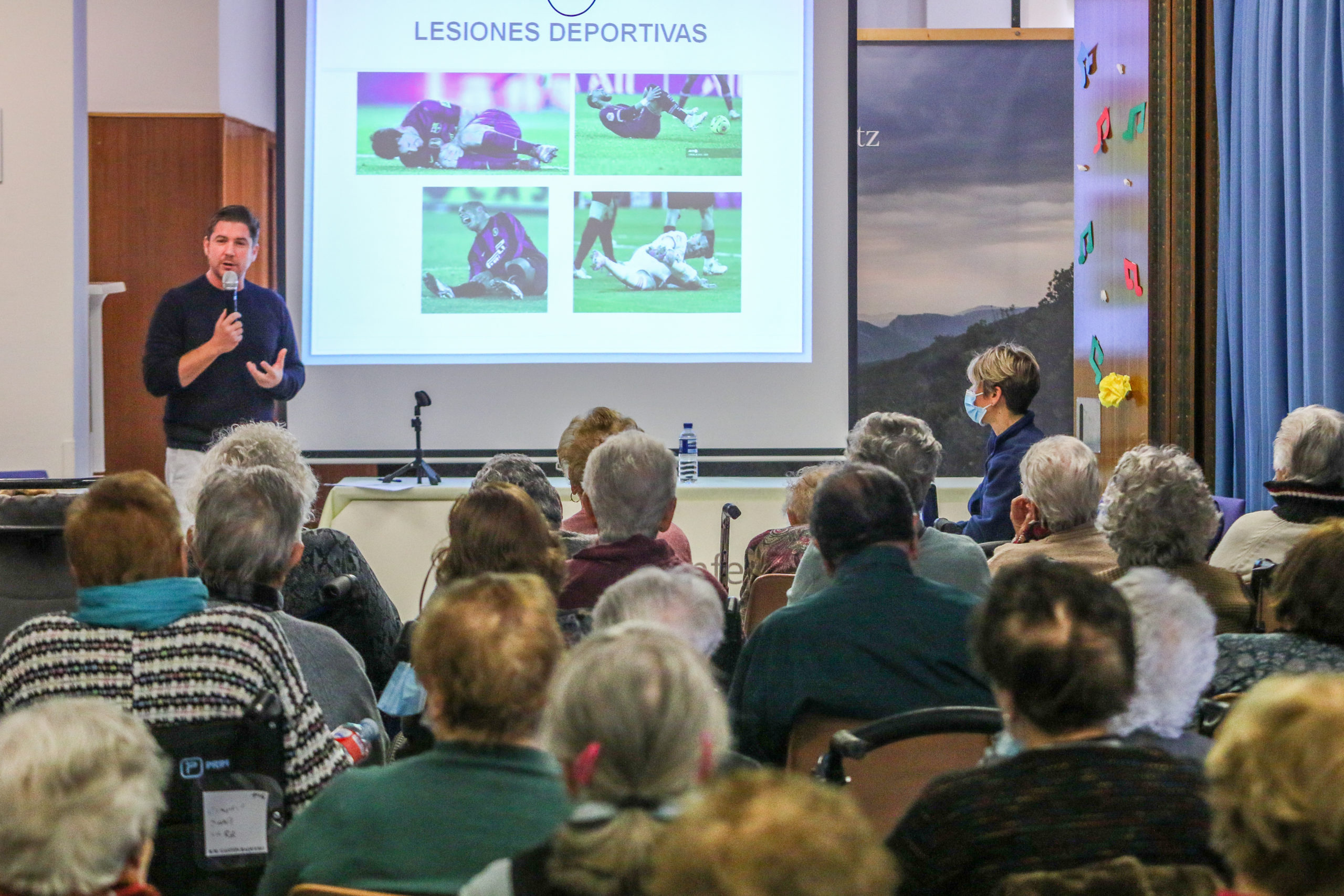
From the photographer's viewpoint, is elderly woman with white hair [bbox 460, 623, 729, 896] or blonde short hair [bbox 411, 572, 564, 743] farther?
blonde short hair [bbox 411, 572, 564, 743]

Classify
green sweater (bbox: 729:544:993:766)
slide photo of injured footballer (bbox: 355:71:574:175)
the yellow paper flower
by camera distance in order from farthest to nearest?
slide photo of injured footballer (bbox: 355:71:574:175) → the yellow paper flower → green sweater (bbox: 729:544:993:766)

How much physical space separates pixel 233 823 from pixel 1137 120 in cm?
412

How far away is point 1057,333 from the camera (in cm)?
830

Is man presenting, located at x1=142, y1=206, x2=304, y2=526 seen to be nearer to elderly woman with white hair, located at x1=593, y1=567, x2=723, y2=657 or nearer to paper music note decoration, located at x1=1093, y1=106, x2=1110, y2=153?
elderly woman with white hair, located at x1=593, y1=567, x2=723, y2=657

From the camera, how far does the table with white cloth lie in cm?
505

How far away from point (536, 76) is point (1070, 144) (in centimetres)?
431

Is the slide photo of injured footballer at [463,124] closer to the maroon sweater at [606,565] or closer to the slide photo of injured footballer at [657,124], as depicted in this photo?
the slide photo of injured footballer at [657,124]

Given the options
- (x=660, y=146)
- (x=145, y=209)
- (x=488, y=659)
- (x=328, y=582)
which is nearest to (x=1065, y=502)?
(x=328, y=582)

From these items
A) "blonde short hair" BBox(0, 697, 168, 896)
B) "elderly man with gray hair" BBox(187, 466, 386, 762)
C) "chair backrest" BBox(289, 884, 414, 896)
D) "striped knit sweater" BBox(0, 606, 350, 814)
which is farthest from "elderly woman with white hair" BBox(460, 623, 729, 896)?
"elderly man with gray hair" BBox(187, 466, 386, 762)

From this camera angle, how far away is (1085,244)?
5.16 m

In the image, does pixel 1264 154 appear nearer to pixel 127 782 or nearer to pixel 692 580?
pixel 692 580

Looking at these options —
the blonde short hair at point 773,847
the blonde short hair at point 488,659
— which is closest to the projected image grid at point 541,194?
the blonde short hair at point 488,659


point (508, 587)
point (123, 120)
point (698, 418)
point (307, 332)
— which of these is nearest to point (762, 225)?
point (698, 418)

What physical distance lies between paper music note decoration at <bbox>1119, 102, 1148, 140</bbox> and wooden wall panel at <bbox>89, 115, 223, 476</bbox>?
13.9ft
